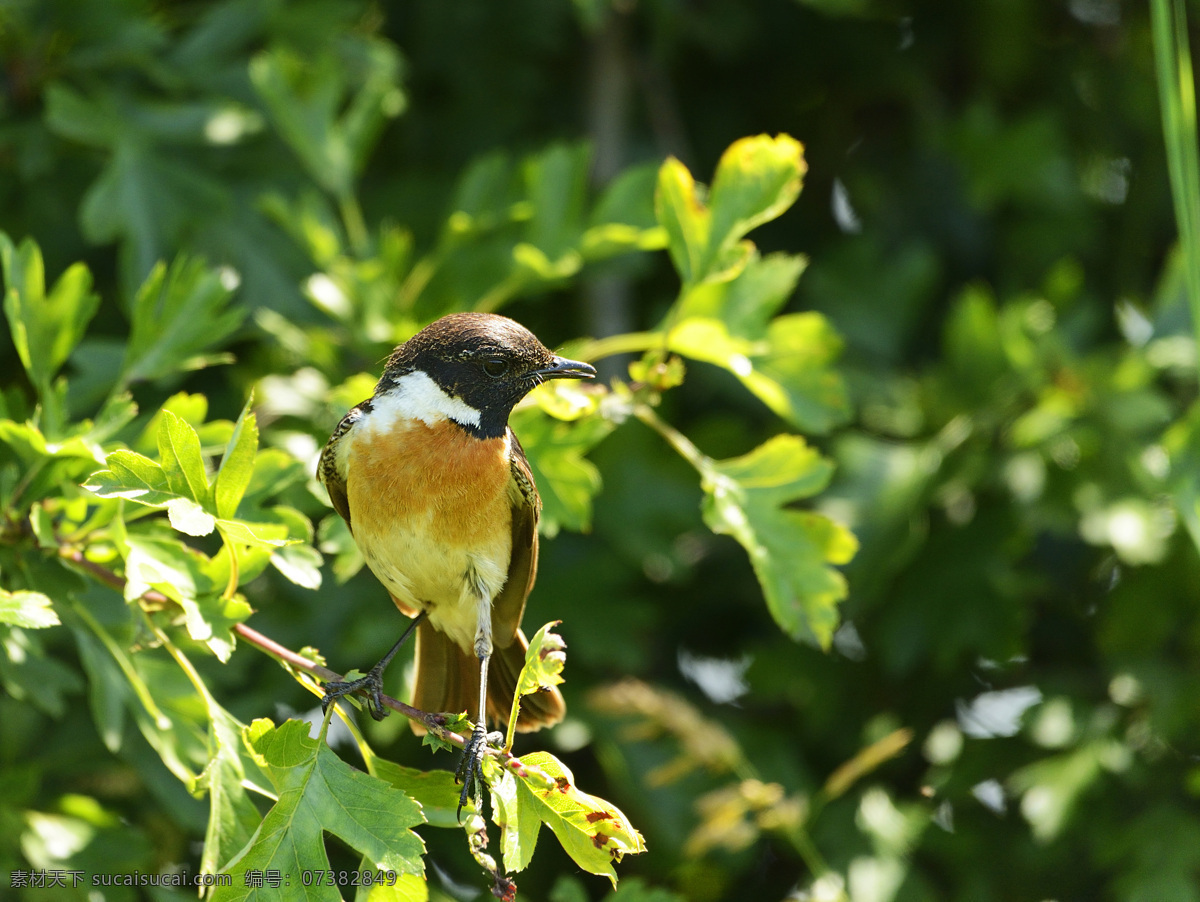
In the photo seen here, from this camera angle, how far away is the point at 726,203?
2637mm

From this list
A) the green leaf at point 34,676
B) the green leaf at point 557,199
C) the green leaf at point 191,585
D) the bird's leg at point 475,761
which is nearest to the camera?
the green leaf at point 191,585

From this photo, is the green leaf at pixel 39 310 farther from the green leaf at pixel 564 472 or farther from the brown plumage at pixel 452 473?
the green leaf at pixel 564 472

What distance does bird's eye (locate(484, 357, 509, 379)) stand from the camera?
2432mm

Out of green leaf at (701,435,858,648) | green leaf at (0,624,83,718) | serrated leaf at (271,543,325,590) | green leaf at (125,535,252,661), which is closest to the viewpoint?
green leaf at (125,535,252,661)

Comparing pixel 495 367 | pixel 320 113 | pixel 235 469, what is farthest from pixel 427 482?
pixel 320 113

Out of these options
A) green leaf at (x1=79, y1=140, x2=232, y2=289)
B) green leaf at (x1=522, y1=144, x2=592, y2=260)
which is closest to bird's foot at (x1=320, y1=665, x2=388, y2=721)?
green leaf at (x1=522, y1=144, x2=592, y2=260)

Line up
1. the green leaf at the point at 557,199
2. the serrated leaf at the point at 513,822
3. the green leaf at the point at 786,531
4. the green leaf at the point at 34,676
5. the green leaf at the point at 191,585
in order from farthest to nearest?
the green leaf at the point at 557,199
the green leaf at the point at 786,531
the green leaf at the point at 34,676
the green leaf at the point at 191,585
the serrated leaf at the point at 513,822

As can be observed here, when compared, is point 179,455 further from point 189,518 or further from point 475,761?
point 475,761

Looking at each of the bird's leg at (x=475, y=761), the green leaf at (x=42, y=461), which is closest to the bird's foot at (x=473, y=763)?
the bird's leg at (x=475, y=761)

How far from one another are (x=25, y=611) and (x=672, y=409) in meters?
2.51

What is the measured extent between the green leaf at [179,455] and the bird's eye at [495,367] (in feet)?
2.33

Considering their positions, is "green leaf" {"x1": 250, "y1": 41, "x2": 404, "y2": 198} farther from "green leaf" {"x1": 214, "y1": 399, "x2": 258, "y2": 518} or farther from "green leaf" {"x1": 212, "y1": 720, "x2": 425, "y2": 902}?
"green leaf" {"x1": 212, "y1": 720, "x2": 425, "y2": 902}

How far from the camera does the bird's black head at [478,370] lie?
7.94ft

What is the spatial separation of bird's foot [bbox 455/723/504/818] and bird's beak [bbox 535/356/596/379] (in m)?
0.74
